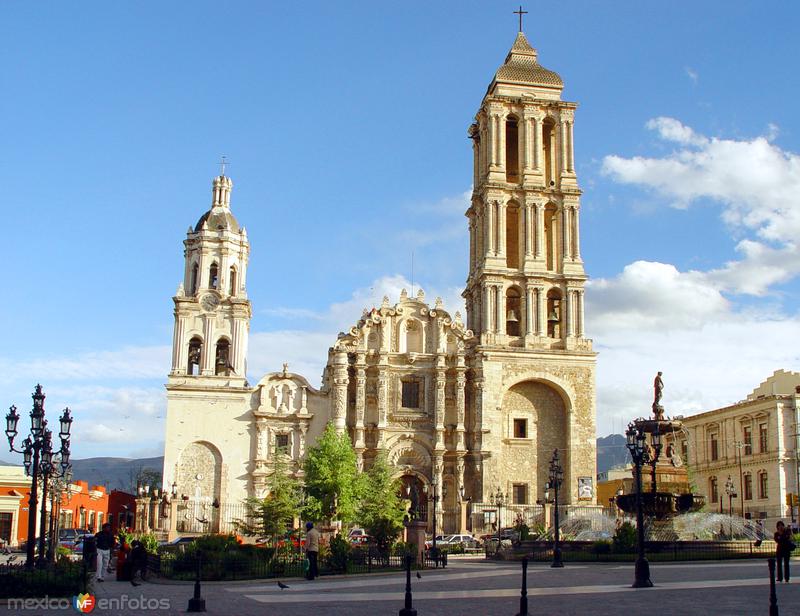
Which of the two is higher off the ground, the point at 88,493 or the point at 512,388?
the point at 512,388

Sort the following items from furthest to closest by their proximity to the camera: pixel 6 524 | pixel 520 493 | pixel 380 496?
pixel 6 524, pixel 520 493, pixel 380 496

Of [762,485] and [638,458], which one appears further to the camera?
[762,485]

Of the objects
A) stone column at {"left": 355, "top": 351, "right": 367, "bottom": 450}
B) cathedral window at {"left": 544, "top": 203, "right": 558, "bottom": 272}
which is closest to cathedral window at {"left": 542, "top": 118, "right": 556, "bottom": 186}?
cathedral window at {"left": 544, "top": 203, "right": 558, "bottom": 272}

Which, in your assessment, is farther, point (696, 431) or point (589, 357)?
point (696, 431)

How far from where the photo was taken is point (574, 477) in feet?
180

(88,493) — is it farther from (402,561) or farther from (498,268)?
(402,561)

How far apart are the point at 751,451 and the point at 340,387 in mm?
27352

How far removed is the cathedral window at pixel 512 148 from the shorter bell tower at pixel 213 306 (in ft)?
56.2

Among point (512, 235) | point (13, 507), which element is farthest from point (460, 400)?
point (13, 507)

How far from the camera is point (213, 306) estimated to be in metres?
55.2

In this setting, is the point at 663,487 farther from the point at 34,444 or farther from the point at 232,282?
the point at 232,282

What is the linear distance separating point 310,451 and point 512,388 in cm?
1278

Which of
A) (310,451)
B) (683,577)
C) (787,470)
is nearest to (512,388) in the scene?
(310,451)

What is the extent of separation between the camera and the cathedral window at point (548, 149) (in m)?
59.9
